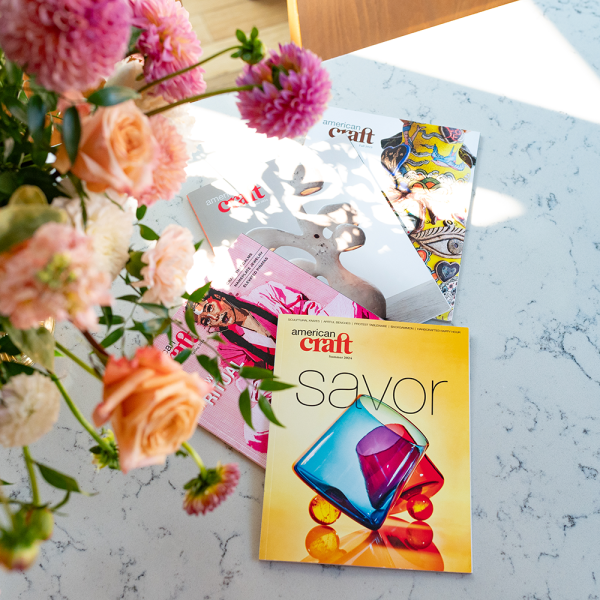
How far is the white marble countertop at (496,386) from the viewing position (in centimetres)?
61

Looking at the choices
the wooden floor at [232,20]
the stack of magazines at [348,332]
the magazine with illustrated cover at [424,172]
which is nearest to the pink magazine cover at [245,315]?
the stack of magazines at [348,332]

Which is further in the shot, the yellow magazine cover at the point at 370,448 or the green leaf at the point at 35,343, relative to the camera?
the yellow magazine cover at the point at 370,448

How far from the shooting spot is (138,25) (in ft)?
1.20

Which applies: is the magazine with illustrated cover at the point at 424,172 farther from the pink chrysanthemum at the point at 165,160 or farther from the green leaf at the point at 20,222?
the green leaf at the point at 20,222

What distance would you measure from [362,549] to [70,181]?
53 centimetres

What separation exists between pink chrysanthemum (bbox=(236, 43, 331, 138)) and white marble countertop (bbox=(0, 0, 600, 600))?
446 mm

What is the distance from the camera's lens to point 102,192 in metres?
0.33

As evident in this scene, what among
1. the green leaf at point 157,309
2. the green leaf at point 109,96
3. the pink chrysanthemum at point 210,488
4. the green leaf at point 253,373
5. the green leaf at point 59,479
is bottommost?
the pink chrysanthemum at point 210,488

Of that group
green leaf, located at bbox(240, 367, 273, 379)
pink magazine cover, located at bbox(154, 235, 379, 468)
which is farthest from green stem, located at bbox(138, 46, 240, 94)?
pink magazine cover, located at bbox(154, 235, 379, 468)

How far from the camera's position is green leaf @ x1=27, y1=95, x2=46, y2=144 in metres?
0.32

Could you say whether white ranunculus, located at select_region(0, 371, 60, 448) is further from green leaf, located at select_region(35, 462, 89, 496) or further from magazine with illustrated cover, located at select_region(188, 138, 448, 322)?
magazine with illustrated cover, located at select_region(188, 138, 448, 322)

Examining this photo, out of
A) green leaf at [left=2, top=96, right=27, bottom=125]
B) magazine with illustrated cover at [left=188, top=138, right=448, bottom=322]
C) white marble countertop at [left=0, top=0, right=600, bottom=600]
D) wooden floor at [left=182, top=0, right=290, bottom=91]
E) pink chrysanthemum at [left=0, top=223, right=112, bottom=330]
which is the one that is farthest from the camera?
wooden floor at [left=182, top=0, right=290, bottom=91]

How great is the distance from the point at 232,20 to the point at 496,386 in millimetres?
1464

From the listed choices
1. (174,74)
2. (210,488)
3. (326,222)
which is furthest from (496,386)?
(174,74)
